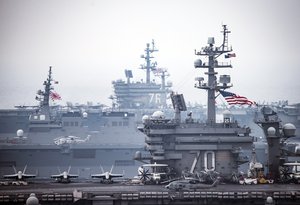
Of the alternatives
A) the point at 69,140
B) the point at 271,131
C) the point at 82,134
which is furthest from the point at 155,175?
the point at 82,134

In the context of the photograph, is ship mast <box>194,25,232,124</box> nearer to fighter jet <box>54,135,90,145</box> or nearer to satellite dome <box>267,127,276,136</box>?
satellite dome <box>267,127,276,136</box>

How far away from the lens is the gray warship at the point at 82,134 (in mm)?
55156

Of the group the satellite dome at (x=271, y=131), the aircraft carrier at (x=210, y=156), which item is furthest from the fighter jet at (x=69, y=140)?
the satellite dome at (x=271, y=131)

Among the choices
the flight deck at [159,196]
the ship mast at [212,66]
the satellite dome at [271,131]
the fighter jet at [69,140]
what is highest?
the ship mast at [212,66]

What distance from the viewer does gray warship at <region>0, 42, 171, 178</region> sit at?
55156mm

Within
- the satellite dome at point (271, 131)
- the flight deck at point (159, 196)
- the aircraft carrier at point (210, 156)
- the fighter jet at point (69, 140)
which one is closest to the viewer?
the flight deck at point (159, 196)

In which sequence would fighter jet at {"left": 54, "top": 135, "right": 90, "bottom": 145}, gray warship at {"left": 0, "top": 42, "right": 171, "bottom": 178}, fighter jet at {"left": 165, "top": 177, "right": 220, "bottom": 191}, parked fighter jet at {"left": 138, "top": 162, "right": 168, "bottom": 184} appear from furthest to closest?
fighter jet at {"left": 54, "top": 135, "right": 90, "bottom": 145} < gray warship at {"left": 0, "top": 42, "right": 171, "bottom": 178} < parked fighter jet at {"left": 138, "top": 162, "right": 168, "bottom": 184} < fighter jet at {"left": 165, "top": 177, "right": 220, "bottom": 191}

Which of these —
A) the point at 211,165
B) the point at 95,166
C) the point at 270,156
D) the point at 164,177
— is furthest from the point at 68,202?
the point at 95,166

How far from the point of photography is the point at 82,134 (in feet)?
210

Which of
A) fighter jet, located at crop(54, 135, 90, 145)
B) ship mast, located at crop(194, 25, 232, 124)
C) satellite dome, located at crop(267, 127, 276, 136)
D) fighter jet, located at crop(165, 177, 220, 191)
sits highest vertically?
ship mast, located at crop(194, 25, 232, 124)

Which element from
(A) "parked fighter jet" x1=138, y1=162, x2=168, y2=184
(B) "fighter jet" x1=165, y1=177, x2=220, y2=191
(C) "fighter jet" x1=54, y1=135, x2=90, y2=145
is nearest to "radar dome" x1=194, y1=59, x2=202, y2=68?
(A) "parked fighter jet" x1=138, y1=162, x2=168, y2=184

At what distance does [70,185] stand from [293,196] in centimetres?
1183

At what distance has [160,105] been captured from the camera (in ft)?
266

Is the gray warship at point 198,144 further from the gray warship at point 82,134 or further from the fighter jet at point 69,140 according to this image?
the fighter jet at point 69,140
